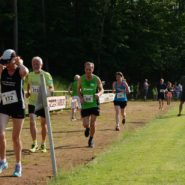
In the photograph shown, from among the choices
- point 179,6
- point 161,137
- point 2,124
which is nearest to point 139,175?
point 2,124

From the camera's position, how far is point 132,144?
13.4 meters

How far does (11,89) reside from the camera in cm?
918

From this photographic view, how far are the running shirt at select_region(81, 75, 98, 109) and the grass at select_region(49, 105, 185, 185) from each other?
3.90 ft

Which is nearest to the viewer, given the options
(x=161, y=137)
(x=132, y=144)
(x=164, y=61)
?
(x=132, y=144)

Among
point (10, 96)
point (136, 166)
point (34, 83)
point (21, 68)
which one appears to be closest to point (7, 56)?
point (21, 68)

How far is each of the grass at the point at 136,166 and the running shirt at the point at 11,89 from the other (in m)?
1.44

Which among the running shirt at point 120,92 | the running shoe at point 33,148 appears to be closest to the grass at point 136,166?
the running shoe at point 33,148

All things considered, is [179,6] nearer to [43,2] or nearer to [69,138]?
[43,2]

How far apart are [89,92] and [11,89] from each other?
15.4ft

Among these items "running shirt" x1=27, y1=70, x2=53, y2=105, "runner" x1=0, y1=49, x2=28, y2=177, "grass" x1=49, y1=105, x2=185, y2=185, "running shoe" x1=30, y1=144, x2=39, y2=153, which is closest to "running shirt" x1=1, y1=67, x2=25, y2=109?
"runner" x1=0, y1=49, x2=28, y2=177

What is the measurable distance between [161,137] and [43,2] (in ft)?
139

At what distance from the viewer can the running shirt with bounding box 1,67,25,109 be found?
919 centimetres

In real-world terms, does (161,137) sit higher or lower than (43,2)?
lower

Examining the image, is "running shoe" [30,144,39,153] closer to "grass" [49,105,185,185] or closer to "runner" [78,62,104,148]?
"runner" [78,62,104,148]
